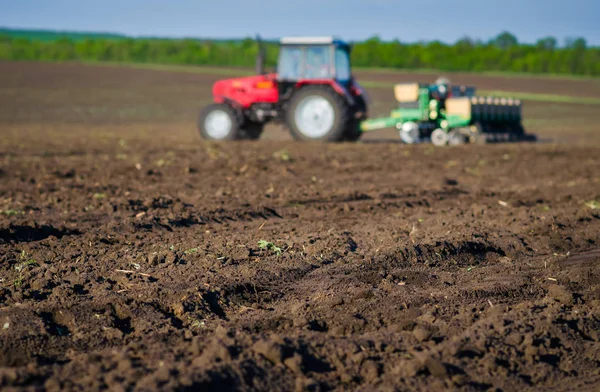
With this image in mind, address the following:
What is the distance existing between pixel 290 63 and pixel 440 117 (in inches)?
122

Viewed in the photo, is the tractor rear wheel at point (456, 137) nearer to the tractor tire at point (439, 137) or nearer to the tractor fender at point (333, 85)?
the tractor tire at point (439, 137)

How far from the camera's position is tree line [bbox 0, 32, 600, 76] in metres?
49.5

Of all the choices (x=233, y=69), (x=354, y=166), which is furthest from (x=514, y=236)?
(x=233, y=69)

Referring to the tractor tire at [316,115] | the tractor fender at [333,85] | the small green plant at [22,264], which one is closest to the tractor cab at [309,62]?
the tractor fender at [333,85]

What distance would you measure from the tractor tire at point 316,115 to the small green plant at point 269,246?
9351mm

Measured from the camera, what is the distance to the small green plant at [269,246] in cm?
580

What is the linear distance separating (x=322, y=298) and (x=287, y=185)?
476cm

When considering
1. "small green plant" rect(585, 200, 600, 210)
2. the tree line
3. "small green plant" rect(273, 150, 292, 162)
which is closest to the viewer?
"small green plant" rect(585, 200, 600, 210)

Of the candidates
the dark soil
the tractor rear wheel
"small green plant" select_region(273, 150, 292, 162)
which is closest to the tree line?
the tractor rear wheel

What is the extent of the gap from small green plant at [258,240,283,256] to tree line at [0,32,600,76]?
139 feet

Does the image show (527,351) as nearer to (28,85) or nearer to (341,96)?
(341,96)

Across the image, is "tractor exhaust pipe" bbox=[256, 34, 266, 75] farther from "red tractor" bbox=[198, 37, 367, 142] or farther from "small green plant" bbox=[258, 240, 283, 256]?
"small green plant" bbox=[258, 240, 283, 256]

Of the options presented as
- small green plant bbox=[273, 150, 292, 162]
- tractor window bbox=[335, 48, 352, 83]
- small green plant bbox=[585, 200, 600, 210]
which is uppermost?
tractor window bbox=[335, 48, 352, 83]

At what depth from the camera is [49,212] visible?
7.43 m
